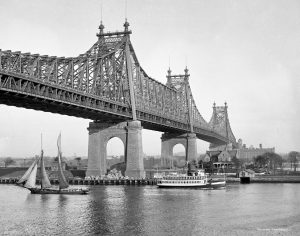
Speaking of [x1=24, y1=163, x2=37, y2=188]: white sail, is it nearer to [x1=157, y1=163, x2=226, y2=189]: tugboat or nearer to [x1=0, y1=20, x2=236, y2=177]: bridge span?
[x1=0, y1=20, x2=236, y2=177]: bridge span

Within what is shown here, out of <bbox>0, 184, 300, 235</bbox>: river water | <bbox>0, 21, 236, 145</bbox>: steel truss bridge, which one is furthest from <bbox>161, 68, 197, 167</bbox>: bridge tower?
<bbox>0, 184, 300, 235</bbox>: river water

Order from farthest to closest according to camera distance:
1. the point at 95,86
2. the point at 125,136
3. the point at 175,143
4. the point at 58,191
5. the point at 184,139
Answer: the point at 175,143
the point at 184,139
the point at 125,136
the point at 95,86
the point at 58,191

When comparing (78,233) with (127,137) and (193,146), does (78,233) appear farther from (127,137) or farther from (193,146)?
(193,146)

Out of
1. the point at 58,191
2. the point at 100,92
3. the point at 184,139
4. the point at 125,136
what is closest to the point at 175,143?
the point at 184,139

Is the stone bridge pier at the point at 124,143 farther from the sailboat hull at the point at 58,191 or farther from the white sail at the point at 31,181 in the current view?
the sailboat hull at the point at 58,191

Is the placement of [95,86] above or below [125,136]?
above

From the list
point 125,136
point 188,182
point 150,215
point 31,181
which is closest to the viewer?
point 150,215

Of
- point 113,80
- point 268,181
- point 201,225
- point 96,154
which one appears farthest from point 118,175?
point 201,225

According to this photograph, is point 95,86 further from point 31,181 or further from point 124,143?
point 31,181
